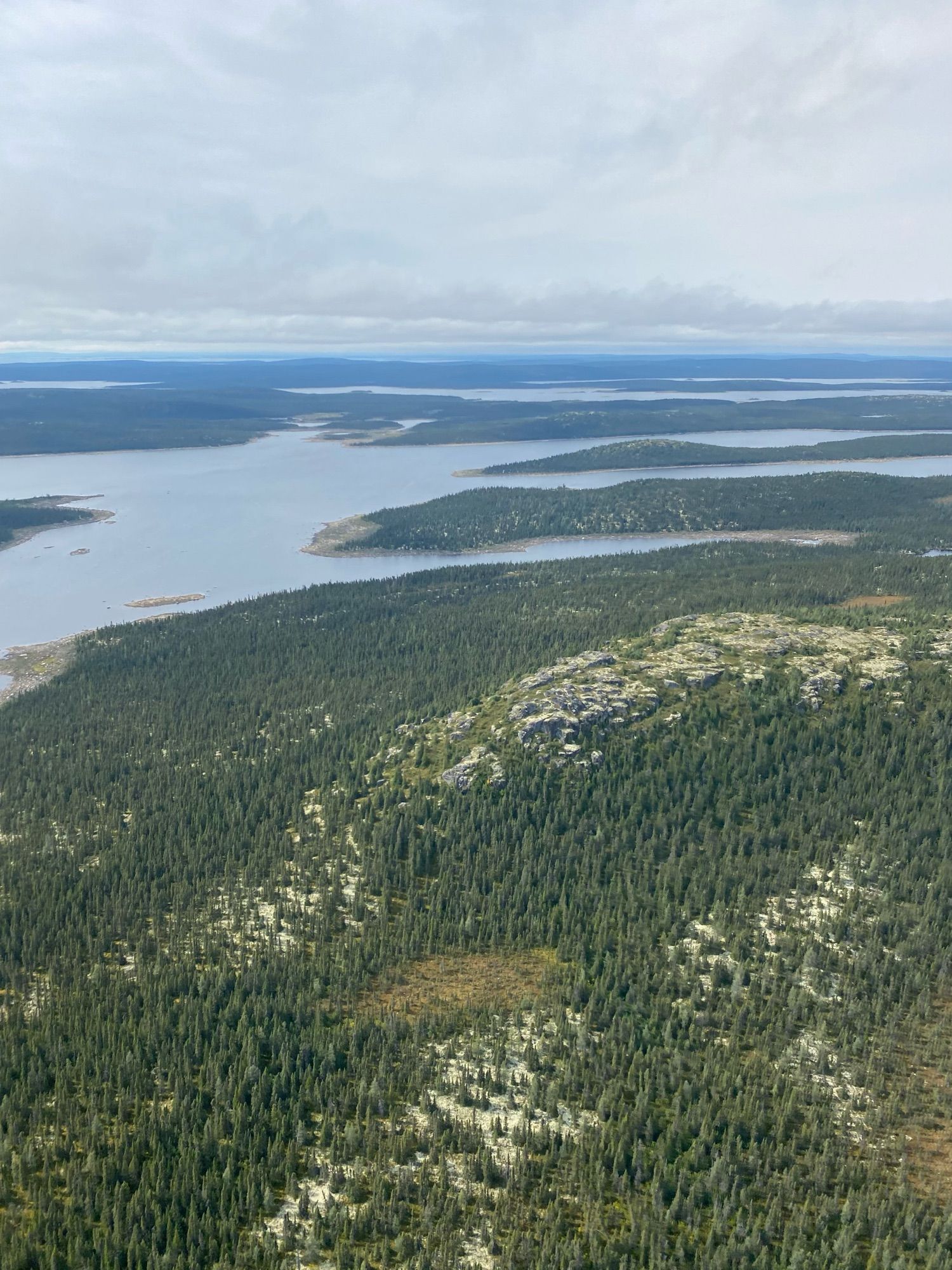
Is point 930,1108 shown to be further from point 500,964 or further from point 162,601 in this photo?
point 162,601

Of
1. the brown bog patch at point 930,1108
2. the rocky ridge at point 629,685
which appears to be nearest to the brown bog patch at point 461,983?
the brown bog patch at point 930,1108

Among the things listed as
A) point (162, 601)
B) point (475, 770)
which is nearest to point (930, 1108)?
point (475, 770)

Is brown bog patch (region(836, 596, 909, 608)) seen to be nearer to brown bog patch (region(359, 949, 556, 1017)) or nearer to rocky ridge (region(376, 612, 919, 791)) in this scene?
rocky ridge (region(376, 612, 919, 791))

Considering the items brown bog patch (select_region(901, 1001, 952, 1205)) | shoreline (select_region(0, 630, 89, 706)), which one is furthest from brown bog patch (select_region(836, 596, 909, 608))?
shoreline (select_region(0, 630, 89, 706))

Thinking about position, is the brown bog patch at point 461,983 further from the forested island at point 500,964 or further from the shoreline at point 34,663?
the shoreline at point 34,663

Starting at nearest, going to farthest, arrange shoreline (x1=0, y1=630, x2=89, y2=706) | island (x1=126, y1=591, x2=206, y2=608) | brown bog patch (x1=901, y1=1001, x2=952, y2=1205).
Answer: brown bog patch (x1=901, y1=1001, x2=952, y2=1205)
shoreline (x1=0, y1=630, x2=89, y2=706)
island (x1=126, y1=591, x2=206, y2=608)

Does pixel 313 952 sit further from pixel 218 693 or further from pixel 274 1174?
pixel 218 693
